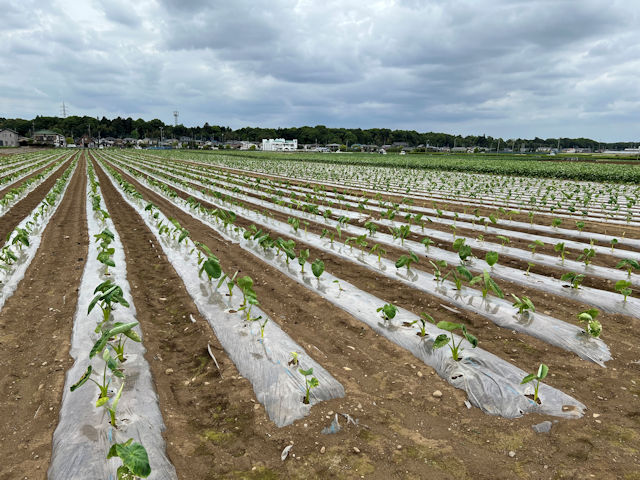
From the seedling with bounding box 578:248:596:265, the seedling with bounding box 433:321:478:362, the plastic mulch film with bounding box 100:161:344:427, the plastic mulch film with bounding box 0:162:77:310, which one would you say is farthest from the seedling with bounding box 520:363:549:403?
the plastic mulch film with bounding box 0:162:77:310

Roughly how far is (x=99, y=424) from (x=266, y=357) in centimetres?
155

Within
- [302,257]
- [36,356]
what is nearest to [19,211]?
[36,356]

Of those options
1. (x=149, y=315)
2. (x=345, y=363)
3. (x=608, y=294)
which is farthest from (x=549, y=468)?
(x=149, y=315)

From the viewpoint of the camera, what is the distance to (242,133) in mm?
160625

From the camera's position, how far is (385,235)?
372 inches

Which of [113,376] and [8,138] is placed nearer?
[113,376]

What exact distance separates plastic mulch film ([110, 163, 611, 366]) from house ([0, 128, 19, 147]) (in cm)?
12606

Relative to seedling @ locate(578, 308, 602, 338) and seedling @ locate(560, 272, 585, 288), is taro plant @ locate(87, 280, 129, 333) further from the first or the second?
seedling @ locate(560, 272, 585, 288)

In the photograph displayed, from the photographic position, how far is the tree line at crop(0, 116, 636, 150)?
15200cm

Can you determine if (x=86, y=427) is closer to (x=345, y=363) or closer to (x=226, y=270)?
(x=345, y=363)

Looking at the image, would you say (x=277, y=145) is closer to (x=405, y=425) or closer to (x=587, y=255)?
(x=587, y=255)

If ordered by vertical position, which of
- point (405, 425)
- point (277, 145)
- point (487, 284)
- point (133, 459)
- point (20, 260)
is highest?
point (277, 145)

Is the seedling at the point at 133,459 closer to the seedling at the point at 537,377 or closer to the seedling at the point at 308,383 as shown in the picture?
the seedling at the point at 308,383

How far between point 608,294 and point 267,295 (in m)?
5.19
